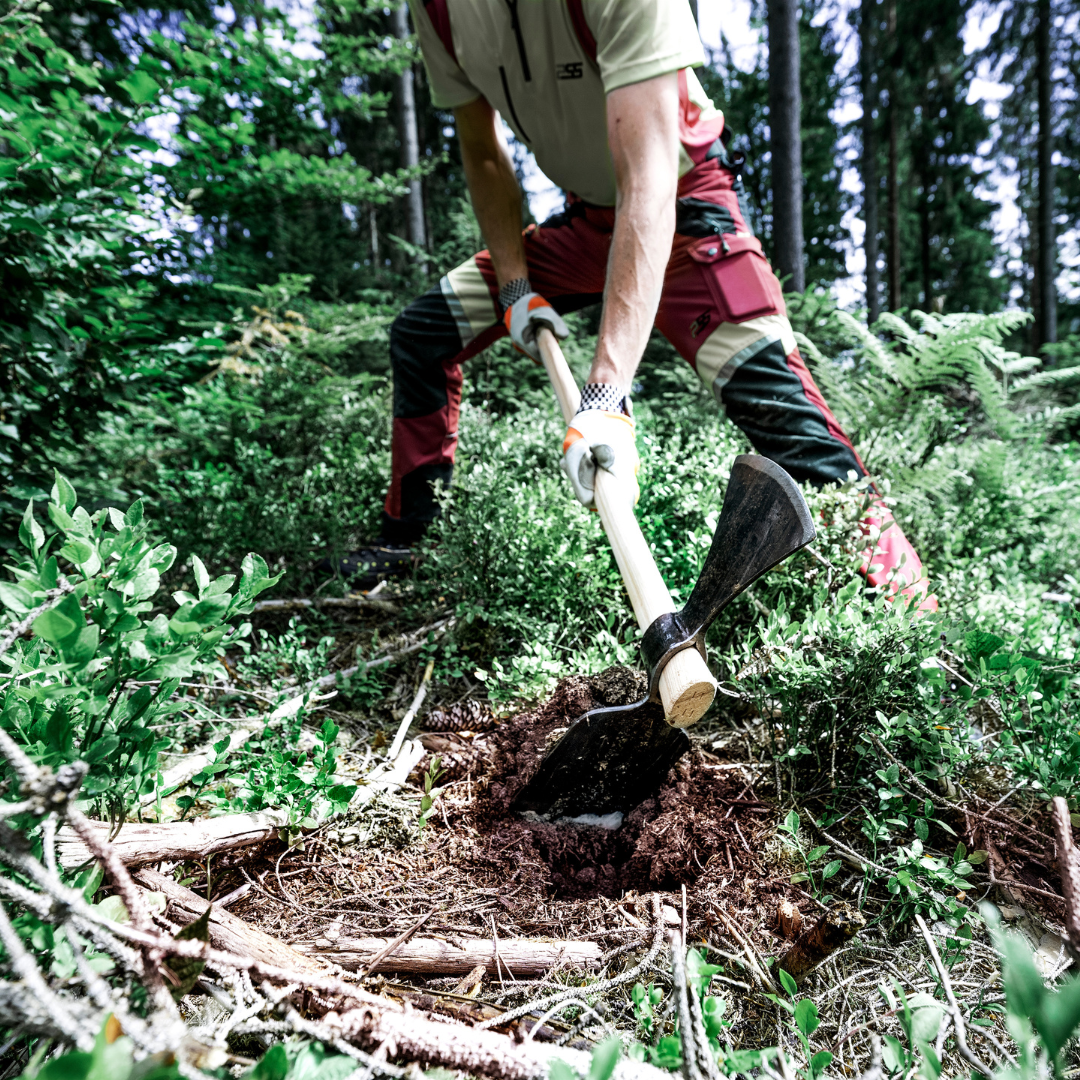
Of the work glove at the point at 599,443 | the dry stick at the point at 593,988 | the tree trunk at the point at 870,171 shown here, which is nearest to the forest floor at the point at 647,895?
the dry stick at the point at 593,988

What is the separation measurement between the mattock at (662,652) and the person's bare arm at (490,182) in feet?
5.83

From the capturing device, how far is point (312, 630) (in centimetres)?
282

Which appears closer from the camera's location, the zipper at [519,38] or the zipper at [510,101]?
the zipper at [519,38]

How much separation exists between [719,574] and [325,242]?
10.9 m

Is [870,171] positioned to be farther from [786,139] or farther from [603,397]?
[603,397]

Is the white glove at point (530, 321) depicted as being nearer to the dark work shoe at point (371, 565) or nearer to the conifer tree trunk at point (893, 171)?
the dark work shoe at point (371, 565)

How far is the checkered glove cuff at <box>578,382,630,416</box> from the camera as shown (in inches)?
82.4

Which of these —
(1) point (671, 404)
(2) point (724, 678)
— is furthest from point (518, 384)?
(2) point (724, 678)

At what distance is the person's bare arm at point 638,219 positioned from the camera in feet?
6.99

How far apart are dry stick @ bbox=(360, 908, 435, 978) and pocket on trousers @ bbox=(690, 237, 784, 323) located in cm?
236

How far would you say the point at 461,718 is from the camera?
225cm

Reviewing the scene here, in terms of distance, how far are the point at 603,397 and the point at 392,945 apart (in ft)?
5.28

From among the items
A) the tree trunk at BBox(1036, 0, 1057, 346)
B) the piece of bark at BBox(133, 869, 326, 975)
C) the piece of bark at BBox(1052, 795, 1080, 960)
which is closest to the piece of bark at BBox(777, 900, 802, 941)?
the piece of bark at BBox(1052, 795, 1080, 960)

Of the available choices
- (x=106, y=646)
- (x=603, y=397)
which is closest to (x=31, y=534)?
(x=106, y=646)
